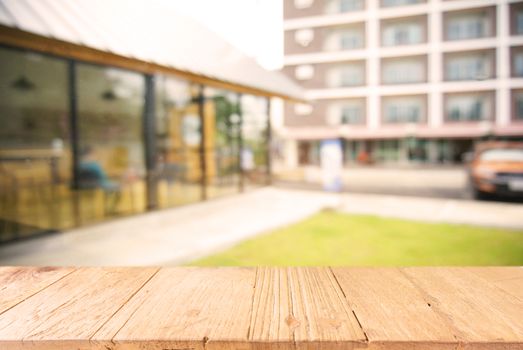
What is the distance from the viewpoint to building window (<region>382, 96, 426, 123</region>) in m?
2.46

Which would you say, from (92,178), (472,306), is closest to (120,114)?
(92,178)

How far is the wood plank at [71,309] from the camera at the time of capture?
593 mm

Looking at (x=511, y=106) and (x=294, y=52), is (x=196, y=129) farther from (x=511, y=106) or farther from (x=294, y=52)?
(x=511, y=106)

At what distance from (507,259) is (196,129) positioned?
418 centimetres

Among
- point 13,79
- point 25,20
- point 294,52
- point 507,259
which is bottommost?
point 507,259

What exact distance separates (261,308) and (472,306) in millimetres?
362

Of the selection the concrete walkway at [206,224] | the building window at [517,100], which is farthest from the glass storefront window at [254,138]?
the building window at [517,100]

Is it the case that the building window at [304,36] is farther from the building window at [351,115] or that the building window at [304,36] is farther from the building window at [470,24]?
the building window at [470,24]

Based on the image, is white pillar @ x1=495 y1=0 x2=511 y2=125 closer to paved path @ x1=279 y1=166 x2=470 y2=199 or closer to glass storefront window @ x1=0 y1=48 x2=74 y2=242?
paved path @ x1=279 y1=166 x2=470 y2=199

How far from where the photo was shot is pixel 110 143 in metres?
6.80

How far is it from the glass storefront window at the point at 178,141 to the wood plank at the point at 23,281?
422cm

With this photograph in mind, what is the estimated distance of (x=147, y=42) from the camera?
2975 mm

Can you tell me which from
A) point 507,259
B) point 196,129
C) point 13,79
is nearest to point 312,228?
point 507,259

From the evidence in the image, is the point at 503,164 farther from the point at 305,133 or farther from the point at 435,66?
the point at 305,133
